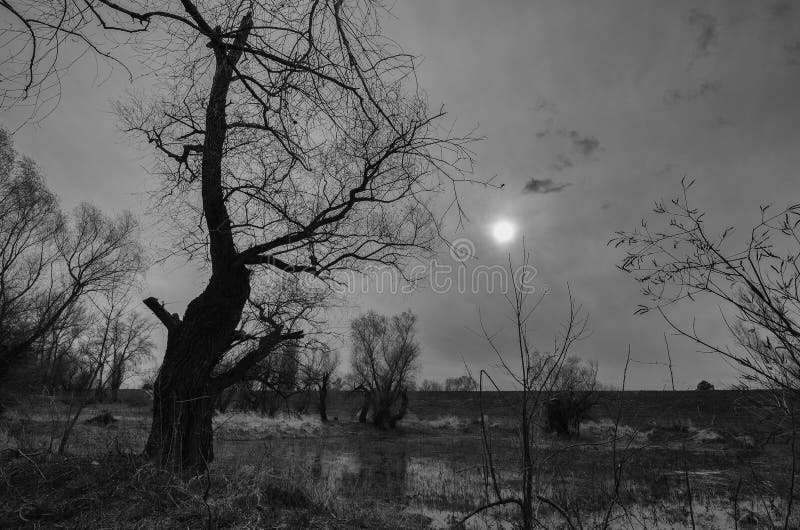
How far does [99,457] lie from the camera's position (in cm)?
604

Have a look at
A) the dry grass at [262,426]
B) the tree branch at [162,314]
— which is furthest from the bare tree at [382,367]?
the tree branch at [162,314]

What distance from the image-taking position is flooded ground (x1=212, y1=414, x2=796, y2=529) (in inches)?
286

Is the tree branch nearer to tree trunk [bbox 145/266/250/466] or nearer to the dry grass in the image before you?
tree trunk [bbox 145/266/250/466]

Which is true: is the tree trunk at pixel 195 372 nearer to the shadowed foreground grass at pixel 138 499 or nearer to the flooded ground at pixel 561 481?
the shadowed foreground grass at pixel 138 499

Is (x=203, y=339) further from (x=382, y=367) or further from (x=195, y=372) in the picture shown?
(x=382, y=367)

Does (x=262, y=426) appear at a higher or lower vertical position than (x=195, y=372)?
lower

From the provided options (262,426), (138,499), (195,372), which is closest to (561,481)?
(195,372)

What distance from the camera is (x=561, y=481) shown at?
9.30 metres

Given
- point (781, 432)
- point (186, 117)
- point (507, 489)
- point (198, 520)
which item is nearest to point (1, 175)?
point (186, 117)

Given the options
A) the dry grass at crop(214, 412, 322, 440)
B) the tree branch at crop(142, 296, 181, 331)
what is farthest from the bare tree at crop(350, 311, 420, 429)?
the tree branch at crop(142, 296, 181, 331)

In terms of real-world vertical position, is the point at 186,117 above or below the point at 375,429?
above

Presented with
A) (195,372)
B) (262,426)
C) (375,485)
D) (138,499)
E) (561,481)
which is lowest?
(262,426)

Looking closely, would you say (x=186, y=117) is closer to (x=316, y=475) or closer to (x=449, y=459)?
(x=316, y=475)

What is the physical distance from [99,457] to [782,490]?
1333 cm
